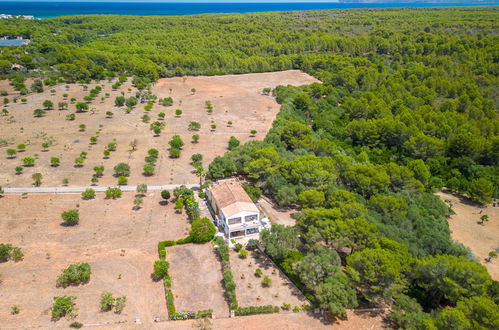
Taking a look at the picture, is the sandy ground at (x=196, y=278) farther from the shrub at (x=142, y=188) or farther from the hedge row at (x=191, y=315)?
the shrub at (x=142, y=188)

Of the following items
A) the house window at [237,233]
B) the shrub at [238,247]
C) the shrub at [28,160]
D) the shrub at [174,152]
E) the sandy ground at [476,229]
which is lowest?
the sandy ground at [476,229]

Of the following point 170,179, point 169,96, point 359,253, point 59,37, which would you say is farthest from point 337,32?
point 359,253

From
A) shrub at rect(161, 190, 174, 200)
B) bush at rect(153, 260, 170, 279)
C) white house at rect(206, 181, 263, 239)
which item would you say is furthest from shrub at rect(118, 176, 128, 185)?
bush at rect(153, 260, 170, 279)

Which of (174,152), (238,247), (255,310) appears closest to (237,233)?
(238,247)

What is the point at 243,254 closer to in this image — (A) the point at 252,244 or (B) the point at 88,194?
(A) the point at 252,244

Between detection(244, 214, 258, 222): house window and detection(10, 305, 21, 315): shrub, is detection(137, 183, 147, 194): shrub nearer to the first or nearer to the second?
detection(244, 214, 258, 222): house window

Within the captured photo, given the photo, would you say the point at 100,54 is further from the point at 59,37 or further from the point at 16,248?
the point at 16,248

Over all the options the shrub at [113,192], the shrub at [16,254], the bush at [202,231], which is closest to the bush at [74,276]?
the shrub at [16,254]
